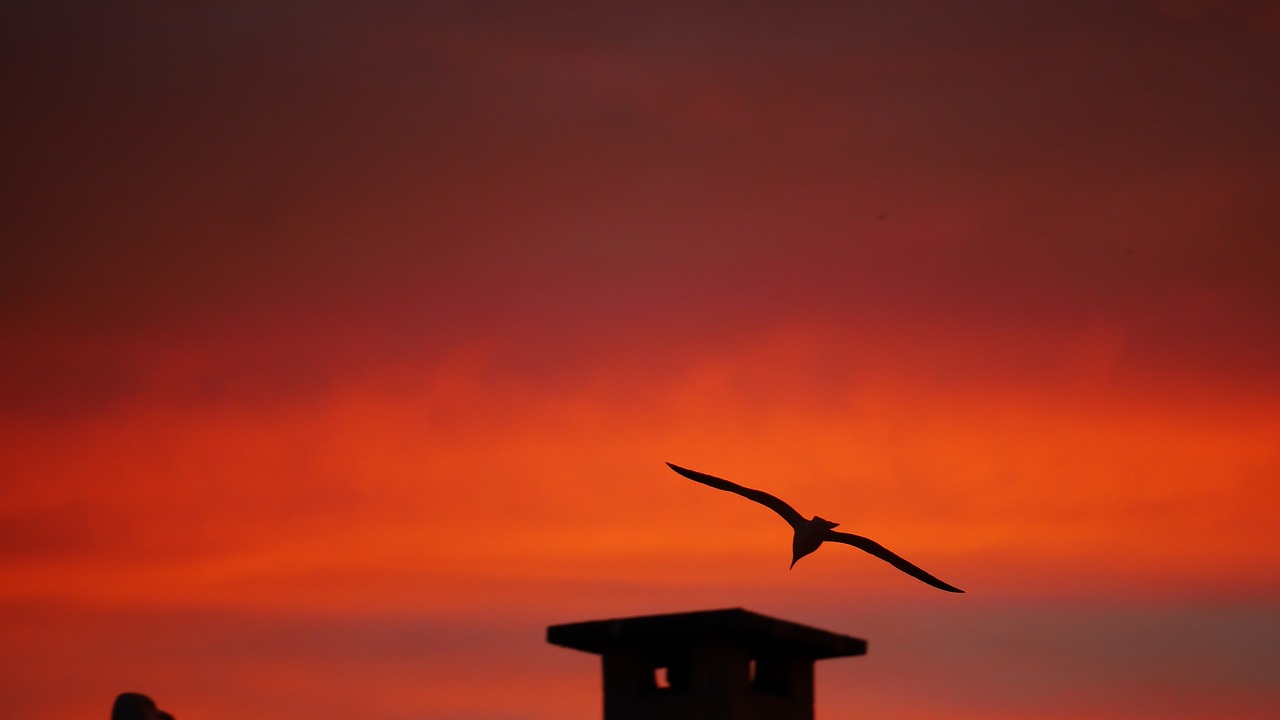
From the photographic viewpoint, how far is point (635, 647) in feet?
91.2

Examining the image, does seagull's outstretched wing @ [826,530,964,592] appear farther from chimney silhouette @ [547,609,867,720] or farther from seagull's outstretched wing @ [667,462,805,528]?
chimney silhouette @ [547,609,867,720]

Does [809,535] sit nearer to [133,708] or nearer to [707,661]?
[707,661]

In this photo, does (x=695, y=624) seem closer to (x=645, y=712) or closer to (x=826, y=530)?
(x=645, y=712)

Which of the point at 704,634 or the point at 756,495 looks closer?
the point at 704,634

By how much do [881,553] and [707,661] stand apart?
29.8ft

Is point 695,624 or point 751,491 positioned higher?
point 751,491

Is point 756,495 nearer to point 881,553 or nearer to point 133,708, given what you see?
point 881,553

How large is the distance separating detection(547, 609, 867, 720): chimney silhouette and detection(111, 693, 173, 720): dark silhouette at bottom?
5.83 meters

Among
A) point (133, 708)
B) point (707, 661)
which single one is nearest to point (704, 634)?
point (707, 661)

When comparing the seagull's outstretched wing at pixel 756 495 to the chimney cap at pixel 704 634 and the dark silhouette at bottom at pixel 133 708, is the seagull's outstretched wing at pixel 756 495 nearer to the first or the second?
the chimney cap at pixel 704 634

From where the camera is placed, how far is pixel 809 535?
3444 cm

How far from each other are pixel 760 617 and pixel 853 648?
253 centimetres

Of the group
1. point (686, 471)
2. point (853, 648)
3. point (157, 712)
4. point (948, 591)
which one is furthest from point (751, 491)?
point (157, 712)

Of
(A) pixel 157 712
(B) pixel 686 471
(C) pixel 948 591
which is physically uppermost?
(B) pixel 686 471
